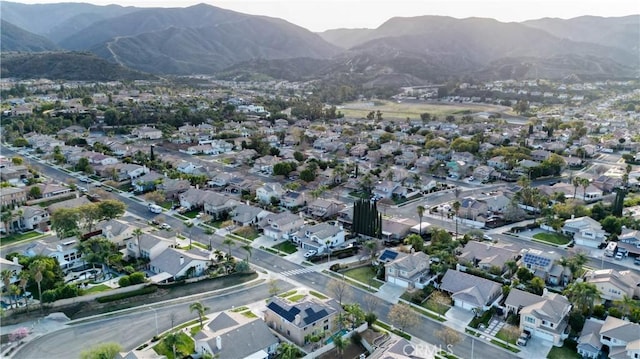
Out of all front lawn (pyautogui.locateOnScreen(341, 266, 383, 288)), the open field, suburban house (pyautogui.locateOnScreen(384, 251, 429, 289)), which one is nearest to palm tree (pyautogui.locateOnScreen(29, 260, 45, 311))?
front lawn (pyautogui.locateOnScreen(341, 266, 383, 288))

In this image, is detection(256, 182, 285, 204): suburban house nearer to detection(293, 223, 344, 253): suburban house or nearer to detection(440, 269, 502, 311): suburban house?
detection(293, 223, 344, 253): suburban house

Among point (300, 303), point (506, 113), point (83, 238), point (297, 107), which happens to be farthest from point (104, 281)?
point (506, 113)

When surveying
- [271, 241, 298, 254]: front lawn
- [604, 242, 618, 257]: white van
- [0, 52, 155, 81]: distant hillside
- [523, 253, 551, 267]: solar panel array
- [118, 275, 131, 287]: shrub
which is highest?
[0, 52, 155, 81]: distant hillside

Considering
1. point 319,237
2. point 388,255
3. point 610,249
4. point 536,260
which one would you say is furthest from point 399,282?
point 610,249

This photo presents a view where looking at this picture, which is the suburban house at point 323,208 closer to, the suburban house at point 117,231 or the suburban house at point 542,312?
the suburban house at point 117,231

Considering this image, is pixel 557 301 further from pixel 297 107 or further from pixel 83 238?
pixel 297 107
